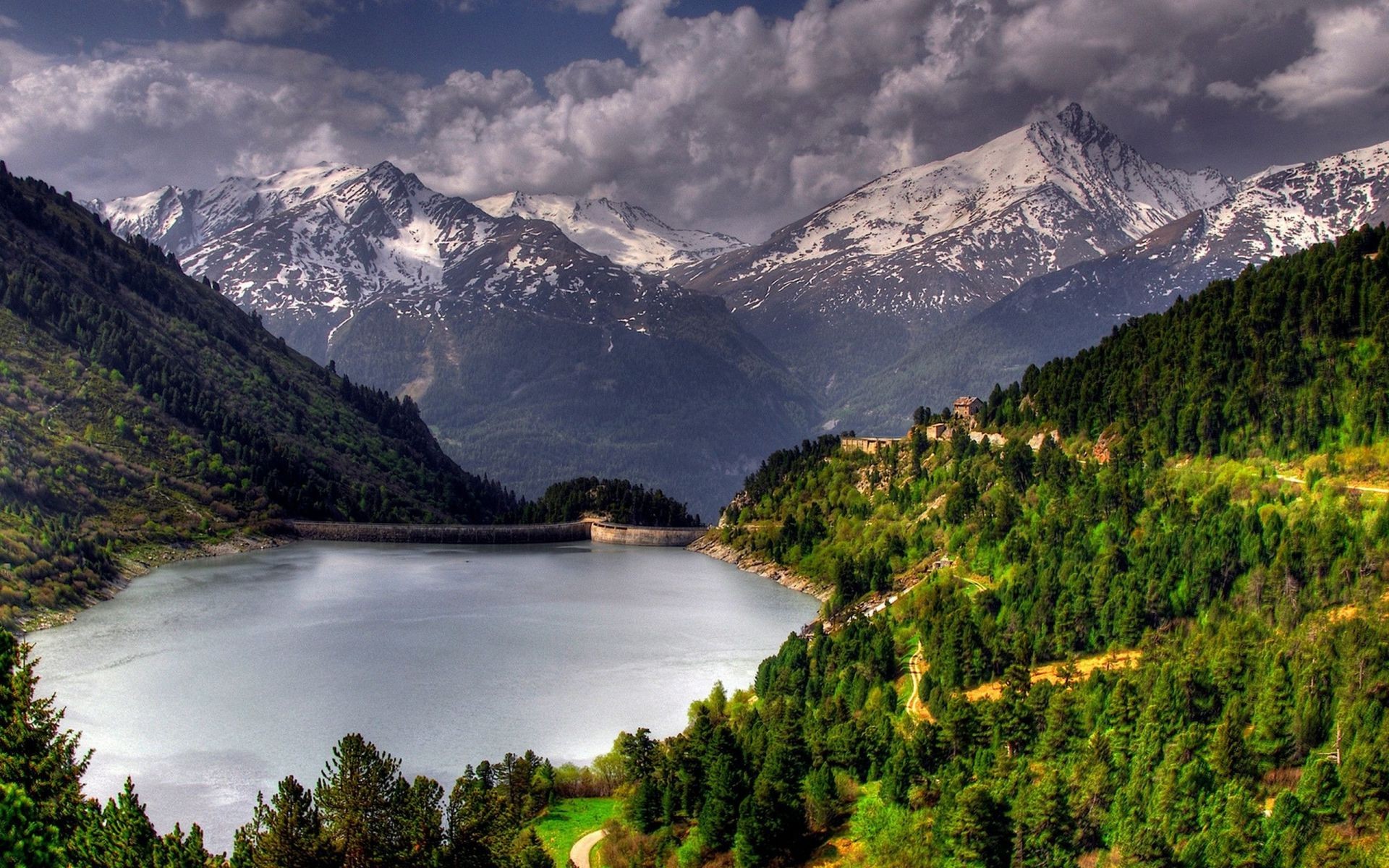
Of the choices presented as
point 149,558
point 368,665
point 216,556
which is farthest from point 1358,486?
point 216,556

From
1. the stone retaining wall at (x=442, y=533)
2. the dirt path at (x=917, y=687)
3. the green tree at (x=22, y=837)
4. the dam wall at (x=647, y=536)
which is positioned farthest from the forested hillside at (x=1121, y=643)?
the stone retaining wall at (x=442, y=533)

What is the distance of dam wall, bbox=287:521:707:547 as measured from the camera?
171000 mm

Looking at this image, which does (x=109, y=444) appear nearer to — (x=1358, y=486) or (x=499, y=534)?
(x=499, y=534)

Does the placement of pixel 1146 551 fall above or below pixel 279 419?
below

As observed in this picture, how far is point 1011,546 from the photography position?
9856cm

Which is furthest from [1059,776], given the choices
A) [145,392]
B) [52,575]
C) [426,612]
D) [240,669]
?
[145,392]

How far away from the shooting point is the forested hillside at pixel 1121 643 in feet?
168

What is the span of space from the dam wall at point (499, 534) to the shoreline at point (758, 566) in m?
6.52

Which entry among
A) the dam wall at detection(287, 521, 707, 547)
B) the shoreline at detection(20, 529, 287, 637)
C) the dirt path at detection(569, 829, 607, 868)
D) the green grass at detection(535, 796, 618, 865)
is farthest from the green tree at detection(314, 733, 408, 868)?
the dam wall at detection(287, 521, 707, 547)

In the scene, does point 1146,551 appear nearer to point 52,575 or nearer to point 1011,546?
point 1011,546

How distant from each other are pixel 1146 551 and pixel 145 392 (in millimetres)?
131457

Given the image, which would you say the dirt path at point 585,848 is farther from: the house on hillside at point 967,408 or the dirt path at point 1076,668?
the house on hillside at point 967,408

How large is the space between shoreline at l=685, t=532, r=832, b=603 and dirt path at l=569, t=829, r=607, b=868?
69284 millimetres

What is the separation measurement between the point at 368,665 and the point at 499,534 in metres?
97.6
